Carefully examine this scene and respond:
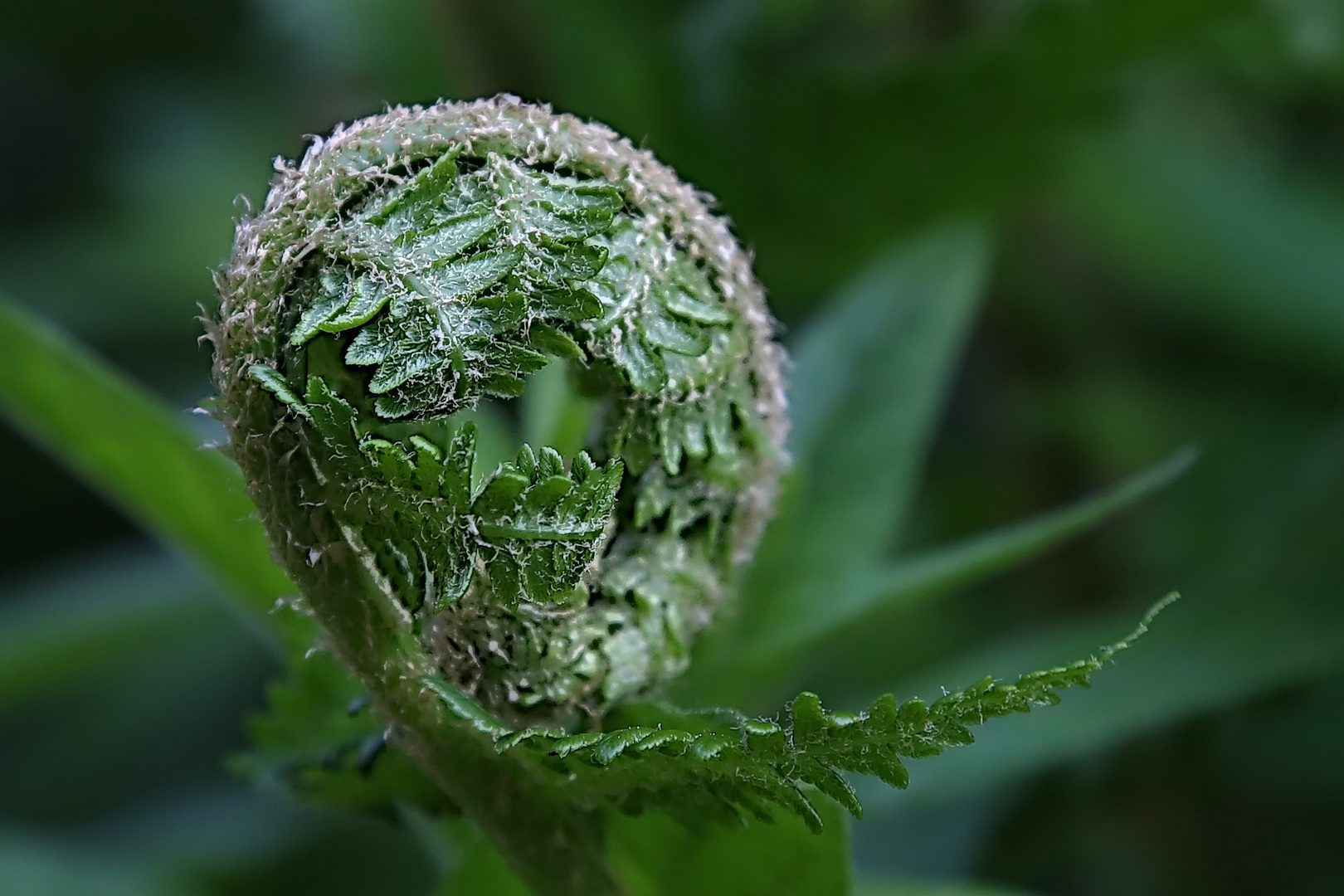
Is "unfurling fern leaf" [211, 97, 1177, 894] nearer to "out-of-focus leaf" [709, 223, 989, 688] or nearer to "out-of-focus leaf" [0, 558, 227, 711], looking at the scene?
"out-of-focus leaf" [709, 223, 989, 688]

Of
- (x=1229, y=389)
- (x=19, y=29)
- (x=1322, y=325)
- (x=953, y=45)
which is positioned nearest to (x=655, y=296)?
(x=953, y=45)

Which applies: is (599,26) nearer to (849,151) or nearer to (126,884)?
(849,151)

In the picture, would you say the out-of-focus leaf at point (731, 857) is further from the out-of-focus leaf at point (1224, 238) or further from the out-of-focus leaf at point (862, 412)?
the out-of-focus leaf at point (1224, 238)

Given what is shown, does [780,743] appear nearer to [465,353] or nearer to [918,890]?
[465,353]

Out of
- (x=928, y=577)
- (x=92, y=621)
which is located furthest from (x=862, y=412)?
(x=92, y=621)

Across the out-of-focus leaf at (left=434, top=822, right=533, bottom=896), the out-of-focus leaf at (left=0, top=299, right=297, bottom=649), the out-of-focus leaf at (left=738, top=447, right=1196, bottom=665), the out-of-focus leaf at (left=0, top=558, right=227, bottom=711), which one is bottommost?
the out-of-focus leaf at (left=434, top=822, right=533, bottom=896)

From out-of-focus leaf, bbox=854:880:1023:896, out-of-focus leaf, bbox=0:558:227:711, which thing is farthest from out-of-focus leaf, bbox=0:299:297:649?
out-of-focus leaf, bbox=0:558:227:711

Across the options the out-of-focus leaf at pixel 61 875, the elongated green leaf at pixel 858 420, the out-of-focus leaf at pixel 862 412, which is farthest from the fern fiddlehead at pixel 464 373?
the out-of-focus leaf at pixel 61 875
